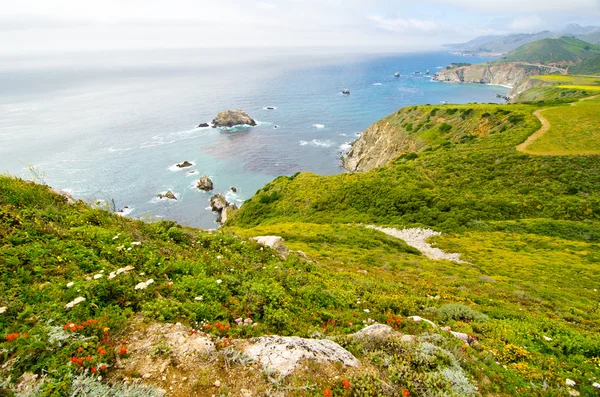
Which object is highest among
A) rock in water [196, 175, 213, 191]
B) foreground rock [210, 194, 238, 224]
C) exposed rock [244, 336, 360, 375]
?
exposed rock [244, 336, 360, 375]

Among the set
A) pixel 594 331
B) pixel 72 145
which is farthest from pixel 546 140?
pixel 72 145

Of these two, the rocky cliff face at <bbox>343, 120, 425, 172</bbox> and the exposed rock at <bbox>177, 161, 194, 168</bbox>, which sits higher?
the rocky cliff face at <bbox>343, 120, 425, 172</bbox>

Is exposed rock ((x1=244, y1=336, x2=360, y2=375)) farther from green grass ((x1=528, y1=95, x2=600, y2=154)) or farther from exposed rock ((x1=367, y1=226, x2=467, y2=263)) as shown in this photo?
green grass ((x1=528, y1=95, x2=600, y2=154))

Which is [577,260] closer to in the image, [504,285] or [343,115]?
[504,285]

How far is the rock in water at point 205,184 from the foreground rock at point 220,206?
6.85 m

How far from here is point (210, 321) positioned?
843 cm

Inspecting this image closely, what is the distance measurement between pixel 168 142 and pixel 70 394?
120 metres

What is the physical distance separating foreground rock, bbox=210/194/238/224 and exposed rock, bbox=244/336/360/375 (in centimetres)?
6137

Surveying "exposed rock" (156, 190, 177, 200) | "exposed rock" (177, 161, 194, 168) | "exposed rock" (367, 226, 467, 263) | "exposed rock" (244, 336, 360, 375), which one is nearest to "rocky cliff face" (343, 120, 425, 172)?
"exposed rock" (367, 226, 467, 263)

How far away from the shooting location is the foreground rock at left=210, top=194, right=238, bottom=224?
2693 inches

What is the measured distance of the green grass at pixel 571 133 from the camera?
4630cm

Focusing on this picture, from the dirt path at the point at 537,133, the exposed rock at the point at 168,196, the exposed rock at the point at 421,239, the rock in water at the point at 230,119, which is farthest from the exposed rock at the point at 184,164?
the dirt path at the point at 537,133

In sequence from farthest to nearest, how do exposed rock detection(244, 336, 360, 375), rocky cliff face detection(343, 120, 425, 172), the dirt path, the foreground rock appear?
rocky cliff face detection(343, 120, 425, 172) < the foreground rock < the dirt path < exposed rock detection(244, 336, 360, 375)

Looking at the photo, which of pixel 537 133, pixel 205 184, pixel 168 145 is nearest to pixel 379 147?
pixel 537 133
